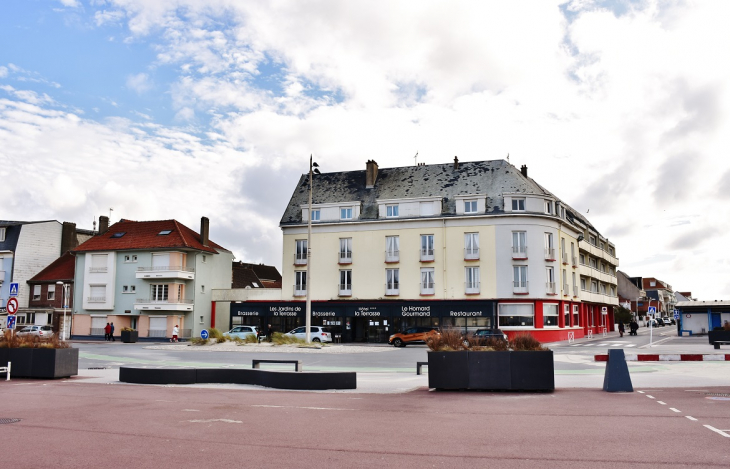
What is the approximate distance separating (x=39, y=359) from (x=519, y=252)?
40.6m

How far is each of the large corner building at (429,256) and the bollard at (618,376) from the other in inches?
1426

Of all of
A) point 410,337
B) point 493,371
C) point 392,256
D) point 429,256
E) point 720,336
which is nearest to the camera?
point 493,371

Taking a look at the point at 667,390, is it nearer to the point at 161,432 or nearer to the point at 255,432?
the point at 255,432

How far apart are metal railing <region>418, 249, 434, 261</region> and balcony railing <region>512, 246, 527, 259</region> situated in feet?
22.2

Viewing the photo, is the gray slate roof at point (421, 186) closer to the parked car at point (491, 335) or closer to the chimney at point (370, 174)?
the chimney at point (370, 174)

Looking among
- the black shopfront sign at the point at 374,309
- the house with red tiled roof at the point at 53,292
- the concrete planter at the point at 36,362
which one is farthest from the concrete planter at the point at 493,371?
the house with red tiled roof at the point at 53,292

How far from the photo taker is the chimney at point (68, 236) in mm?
69394

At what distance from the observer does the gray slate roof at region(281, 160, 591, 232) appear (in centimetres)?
5528

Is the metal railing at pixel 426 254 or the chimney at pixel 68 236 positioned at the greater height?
the chimney at pixel 68 236

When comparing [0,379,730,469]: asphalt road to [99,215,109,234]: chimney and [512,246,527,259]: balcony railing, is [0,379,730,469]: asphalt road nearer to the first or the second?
[512,246,527,259]: balcony railing

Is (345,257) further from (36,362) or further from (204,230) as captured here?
(36,362)

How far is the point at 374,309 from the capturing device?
55.3 meters

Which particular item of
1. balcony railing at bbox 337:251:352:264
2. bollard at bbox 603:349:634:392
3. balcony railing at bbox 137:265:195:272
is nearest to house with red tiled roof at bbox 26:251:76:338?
balcony railing at bbox 137:265:195:272

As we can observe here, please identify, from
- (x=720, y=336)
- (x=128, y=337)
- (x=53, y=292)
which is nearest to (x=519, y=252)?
→ (x=720, y=336)
